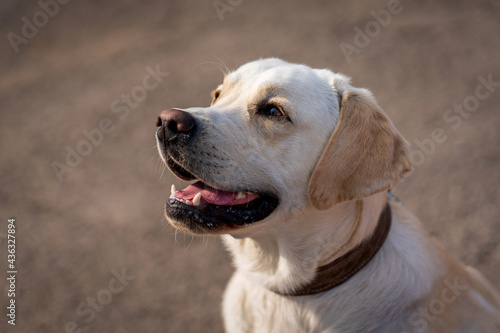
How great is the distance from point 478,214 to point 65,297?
452 centimetres

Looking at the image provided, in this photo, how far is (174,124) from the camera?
254cm

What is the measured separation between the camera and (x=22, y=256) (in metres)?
5.19

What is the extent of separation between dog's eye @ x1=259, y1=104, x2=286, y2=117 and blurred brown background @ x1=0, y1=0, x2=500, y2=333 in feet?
8.28

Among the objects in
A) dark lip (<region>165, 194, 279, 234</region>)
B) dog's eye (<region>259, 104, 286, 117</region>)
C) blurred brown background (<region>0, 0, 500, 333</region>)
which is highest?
dog's eye (<region>259, 104, 286, 117</region>)

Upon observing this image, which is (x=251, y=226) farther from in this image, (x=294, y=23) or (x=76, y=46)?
(x=76, y=46)

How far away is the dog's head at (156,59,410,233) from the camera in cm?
252

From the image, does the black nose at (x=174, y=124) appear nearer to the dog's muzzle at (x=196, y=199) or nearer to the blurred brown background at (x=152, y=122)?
the dog's muzzle at (x=196, y=199)

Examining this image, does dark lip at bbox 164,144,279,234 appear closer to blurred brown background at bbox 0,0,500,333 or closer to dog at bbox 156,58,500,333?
dog at bbox 156,58,500,333

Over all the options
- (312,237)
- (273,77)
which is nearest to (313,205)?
(312,237)

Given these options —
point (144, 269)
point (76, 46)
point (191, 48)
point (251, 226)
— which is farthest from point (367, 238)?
point (76, 46)

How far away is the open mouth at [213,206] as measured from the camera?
2576 millimetres

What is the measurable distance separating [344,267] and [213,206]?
0.83 m

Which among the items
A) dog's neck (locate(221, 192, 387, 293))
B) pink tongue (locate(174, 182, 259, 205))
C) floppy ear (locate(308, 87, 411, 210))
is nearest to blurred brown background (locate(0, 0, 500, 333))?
dog's neck (locate(221, 192, 387, 293))

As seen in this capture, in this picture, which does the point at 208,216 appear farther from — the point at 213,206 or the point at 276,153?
the point at 276,153
